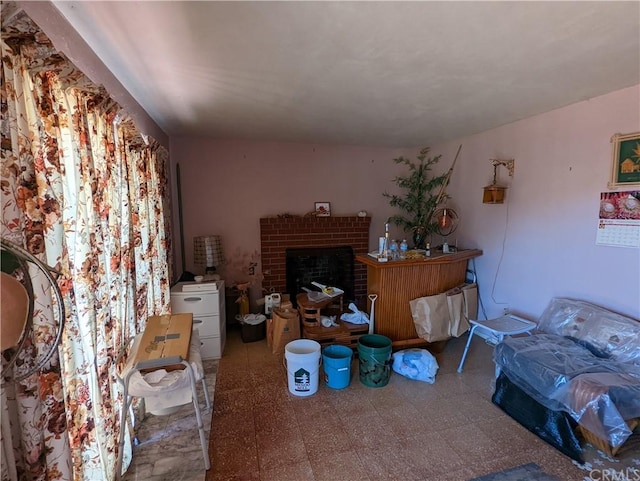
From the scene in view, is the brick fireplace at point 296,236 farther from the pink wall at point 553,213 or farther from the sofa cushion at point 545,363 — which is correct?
the sofa cushion at point 545,363

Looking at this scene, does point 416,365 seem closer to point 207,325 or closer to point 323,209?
point 207,325

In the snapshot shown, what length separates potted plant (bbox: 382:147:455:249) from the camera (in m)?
3.77

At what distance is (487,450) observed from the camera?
182 cm

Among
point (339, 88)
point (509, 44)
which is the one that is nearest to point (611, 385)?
point (509, 44)

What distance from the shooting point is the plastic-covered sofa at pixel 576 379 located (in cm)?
169

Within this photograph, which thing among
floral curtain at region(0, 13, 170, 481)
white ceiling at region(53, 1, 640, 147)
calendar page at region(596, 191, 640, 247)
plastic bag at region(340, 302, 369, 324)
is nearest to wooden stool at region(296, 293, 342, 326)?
plastic bag at region(340, 302, 369, 324)

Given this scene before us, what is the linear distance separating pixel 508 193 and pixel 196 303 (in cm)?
316

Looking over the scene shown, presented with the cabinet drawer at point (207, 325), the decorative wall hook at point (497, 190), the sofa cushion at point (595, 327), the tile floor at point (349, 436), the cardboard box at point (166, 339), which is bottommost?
the tile floor at point (349, 436)

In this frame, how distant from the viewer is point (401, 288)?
9.40 ft

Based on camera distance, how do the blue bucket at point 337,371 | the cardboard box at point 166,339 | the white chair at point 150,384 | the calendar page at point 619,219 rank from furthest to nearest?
1. the blue bucket at point 337,371
2. the calendar page at point 619,219
3. the cardboard box at point 166,339
4. the white chair at point 150,384

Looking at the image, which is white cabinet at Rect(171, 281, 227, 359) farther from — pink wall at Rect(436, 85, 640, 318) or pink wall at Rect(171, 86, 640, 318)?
pink wall at Rect(436, 85, 640, 318)

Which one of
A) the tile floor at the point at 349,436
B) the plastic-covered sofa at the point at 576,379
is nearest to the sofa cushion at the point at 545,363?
the plastic-covered sofa at the point at 576,379

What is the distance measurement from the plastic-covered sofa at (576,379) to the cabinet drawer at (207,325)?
2.38m

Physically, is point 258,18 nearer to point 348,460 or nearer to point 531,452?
point 348,460
